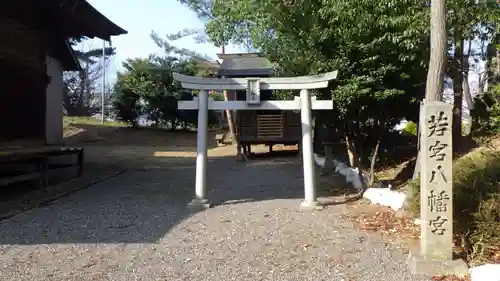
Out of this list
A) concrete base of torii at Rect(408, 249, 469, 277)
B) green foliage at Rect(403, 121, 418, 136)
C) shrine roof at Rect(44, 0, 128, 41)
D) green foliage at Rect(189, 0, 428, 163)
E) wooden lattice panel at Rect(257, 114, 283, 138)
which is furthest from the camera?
wooden lattice panel at Rect(257, 114, 283, 138)

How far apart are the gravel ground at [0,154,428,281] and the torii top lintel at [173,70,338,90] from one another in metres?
2.09

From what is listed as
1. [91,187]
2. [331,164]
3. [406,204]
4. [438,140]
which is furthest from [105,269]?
[331,164]

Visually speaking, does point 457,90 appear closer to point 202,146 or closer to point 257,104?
point 257,104

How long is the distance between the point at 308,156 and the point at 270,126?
8913 millimetres

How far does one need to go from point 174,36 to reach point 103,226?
17.0 meters

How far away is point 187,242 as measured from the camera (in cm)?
646

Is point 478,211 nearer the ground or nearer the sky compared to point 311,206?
nearer the sky

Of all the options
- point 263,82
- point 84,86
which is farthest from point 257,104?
point 84,86

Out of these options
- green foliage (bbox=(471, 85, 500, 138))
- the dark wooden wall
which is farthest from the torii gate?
the dark wooden wall

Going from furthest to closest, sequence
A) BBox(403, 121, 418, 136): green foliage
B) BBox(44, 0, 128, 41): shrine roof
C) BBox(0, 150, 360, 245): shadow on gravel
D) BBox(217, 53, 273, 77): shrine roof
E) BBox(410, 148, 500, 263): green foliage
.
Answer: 1. BBox(217, 53, 273, 77): shrine roof
2. BBox(403, 121, 418, 136): green foliage
3. BBox(44, 0, 128, 41): shrine roof
4. BBox(0, 150, 360, 245): shadow on gravel
5. BBox(410, 148, 500, 263): green foliage

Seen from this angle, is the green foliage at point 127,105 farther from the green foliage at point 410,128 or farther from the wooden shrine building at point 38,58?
the green foliage at point 410,128

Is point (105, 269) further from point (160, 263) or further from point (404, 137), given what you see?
point (404, 137)

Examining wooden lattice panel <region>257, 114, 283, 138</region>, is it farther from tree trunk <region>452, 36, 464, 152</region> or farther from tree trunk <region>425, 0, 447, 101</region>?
tree trunk <region>425, 0, 447, 101</region>

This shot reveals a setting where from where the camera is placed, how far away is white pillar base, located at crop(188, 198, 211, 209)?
28.7 feet
